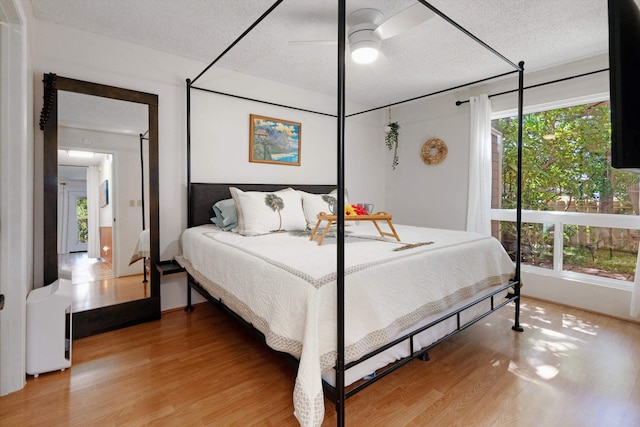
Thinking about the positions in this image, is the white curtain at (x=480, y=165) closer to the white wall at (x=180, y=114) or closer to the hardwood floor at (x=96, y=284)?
the white wall at (x=180, y=114)

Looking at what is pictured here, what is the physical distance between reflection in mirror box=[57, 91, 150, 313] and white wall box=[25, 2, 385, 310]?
154 millimetres

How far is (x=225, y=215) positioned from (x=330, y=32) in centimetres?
173

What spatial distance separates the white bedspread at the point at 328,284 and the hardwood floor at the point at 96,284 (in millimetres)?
709

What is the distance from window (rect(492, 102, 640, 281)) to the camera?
2.92 m

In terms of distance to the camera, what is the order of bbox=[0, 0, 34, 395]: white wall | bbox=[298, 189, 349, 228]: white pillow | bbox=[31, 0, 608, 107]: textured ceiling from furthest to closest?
1. bbox=[298, 189, 349, 228]: white pillow
2. bbox=[31, 0, 608, 107]: textured ceiling
3. bbox=[0, 0, 34, 395]: white wall

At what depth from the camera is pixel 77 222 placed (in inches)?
95.7

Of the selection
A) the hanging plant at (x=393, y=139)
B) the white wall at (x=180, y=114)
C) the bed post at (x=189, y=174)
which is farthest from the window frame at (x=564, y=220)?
the bed post at (x=189, y=174)

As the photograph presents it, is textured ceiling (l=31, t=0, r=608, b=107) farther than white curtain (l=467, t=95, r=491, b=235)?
No

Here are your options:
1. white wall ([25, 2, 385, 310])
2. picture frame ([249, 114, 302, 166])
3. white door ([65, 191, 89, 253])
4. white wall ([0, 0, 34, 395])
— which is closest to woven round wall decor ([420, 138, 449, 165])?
white wall ([25, 2, 385, 310])

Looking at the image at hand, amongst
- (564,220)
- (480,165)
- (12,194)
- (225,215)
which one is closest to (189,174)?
(225,215)

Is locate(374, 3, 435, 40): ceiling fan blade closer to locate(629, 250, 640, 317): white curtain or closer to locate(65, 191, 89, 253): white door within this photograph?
locate(65, 191, 89, 253): white door

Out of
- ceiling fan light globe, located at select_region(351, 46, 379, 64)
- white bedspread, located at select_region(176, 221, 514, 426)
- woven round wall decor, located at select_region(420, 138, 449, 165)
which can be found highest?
ceiling fan light globe, located at select_region(351, 46, 379, 64)

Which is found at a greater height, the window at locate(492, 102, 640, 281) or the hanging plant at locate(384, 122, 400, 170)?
the hanging plant at locate(384, 122, 400, 170)

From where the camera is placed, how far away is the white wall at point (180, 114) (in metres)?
2.36
